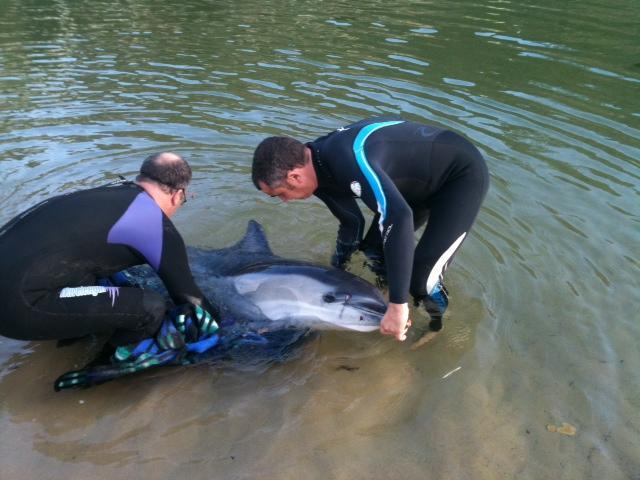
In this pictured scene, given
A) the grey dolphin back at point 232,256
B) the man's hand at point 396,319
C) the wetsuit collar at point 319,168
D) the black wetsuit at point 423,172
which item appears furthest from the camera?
the grey dolphin back at point 232,256

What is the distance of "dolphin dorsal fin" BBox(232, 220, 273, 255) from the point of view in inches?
176

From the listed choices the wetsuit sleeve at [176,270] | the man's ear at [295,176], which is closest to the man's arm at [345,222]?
the man's ear at [295,176]

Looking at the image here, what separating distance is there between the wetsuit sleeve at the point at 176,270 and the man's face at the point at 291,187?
2.10 ft

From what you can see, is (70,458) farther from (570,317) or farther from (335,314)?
(570,317)

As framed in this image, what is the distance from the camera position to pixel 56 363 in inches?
143

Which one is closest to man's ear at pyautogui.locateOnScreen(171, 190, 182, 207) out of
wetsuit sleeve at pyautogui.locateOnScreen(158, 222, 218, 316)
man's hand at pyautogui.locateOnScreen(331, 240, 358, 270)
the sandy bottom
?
wetsuit sleeve at pyautogui.locateOnScreen(158, 222, 218, 316)

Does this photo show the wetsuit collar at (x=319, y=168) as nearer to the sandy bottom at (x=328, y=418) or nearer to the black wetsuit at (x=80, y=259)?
the black wetsuit at (x=80, y=259)

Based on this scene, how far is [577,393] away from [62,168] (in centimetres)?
566

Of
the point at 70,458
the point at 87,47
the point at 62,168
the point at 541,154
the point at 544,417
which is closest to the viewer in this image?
the point at 70,458

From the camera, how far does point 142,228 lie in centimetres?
307

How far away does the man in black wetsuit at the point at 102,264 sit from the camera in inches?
116

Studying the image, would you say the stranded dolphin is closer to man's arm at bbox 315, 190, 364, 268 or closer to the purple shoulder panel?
man's arm at bbox 315, 190, 364, 268

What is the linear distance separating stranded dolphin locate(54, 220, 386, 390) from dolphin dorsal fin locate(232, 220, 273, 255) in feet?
1.38

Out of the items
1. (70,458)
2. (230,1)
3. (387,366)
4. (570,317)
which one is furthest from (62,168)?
(230,1)
